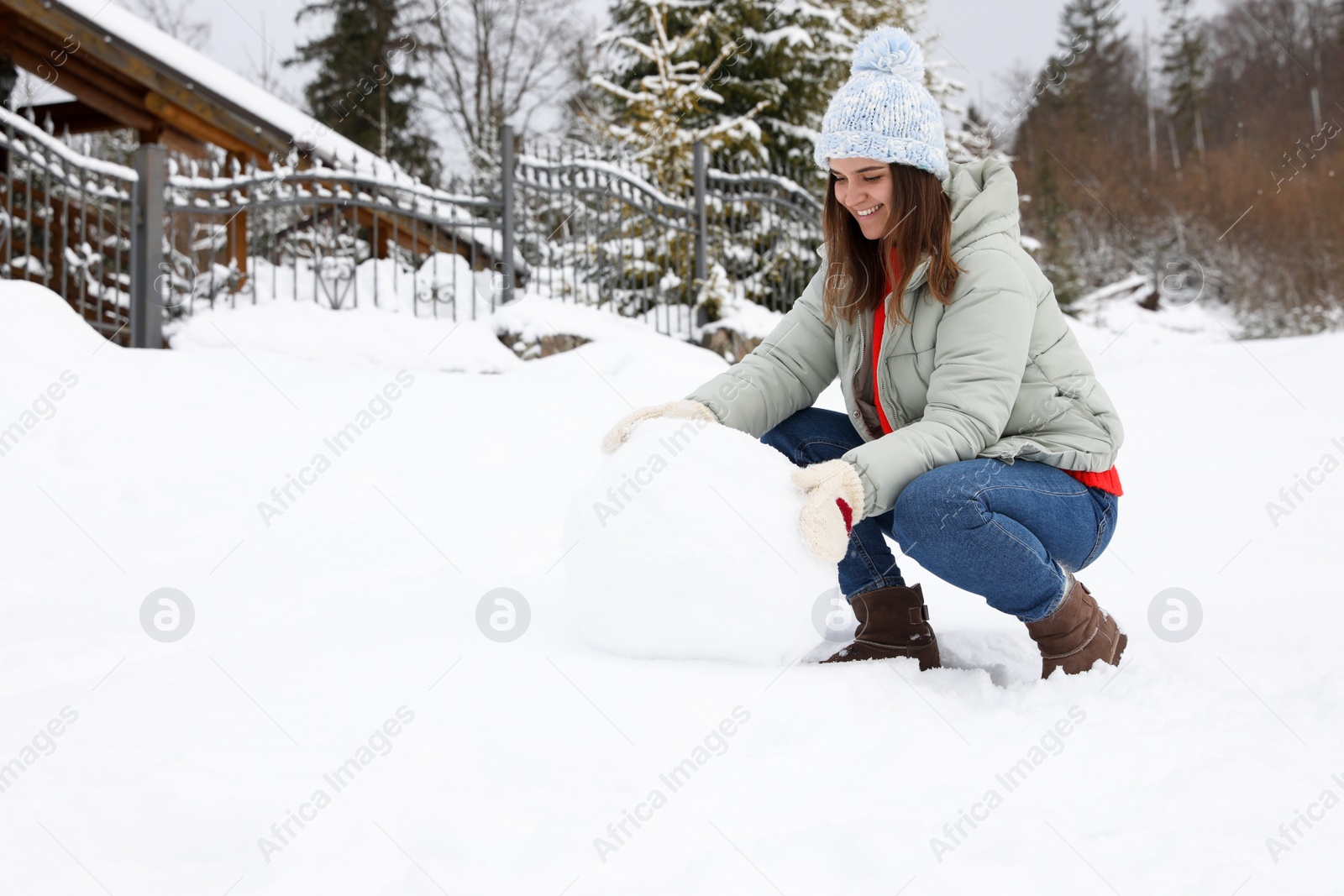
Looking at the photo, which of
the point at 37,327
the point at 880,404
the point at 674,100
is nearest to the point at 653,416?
the point at 880,404

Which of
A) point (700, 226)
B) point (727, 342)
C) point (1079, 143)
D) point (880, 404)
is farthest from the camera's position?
point (1079, 143)

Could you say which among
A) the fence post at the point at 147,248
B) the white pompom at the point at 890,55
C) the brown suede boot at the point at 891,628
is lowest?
the fence post at the point at 147,248

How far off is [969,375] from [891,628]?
0.71 meters

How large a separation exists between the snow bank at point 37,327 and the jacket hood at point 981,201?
4826 mm

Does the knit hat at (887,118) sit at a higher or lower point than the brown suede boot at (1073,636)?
higher

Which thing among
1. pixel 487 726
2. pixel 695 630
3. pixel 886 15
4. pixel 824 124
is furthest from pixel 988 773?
pixel 886 15

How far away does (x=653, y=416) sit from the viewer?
2.26 metres

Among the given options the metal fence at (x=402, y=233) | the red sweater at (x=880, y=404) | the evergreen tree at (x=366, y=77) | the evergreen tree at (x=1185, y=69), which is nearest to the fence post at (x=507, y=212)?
the metal fence at (x=402, y=233)

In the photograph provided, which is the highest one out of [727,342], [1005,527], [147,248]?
[1005,527]

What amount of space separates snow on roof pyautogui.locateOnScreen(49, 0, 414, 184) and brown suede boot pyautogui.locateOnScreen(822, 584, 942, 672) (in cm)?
639

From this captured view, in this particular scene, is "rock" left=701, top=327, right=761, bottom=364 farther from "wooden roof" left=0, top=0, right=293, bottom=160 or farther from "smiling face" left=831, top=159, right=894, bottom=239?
"smiling face" left=831, top=159, right=894, bottom=239

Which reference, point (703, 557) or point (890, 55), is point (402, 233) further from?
point (703, 557)

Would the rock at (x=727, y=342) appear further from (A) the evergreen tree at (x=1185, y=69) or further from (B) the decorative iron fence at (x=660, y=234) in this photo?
(A) the evergreen tree at (x=1185, y=69)

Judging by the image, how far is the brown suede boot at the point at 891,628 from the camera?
7.83 ft
